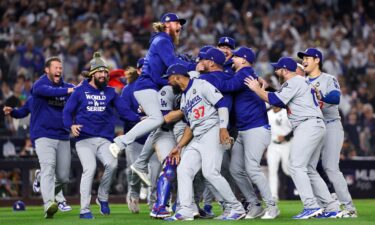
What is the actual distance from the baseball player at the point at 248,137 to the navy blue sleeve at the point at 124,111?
74.7 inches

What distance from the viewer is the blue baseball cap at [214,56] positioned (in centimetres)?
1337

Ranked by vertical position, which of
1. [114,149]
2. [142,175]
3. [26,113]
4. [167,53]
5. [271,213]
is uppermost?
[167,53]

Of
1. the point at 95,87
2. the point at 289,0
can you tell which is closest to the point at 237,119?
the point at 95,87

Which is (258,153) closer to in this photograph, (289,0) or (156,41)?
(156,41)

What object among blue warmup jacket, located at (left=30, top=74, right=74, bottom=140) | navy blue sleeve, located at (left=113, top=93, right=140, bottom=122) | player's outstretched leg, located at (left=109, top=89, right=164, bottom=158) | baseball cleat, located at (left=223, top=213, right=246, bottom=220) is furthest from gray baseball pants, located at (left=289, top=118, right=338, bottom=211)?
blue warmup jacket, located at (left=30, top=74, right=74, bottom=140)

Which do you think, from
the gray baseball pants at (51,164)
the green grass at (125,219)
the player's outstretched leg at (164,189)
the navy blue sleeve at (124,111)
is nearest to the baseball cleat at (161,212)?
the player's outstretched leg at (164,189)

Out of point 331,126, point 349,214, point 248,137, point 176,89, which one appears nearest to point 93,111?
point 176,89

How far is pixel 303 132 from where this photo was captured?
44.0 ft

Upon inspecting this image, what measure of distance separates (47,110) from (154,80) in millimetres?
2274

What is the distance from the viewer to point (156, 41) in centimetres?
1372

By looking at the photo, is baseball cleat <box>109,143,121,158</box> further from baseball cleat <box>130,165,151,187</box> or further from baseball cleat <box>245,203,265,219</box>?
baseball cleat <box>245,203,265,219</box>

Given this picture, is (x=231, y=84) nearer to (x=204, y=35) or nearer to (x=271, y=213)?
(x=271, y=213)

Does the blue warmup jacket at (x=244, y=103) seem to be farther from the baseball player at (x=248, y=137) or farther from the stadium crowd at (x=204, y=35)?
the stadium crowd at (x=204, y=35)

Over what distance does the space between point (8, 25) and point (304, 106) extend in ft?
46.2
